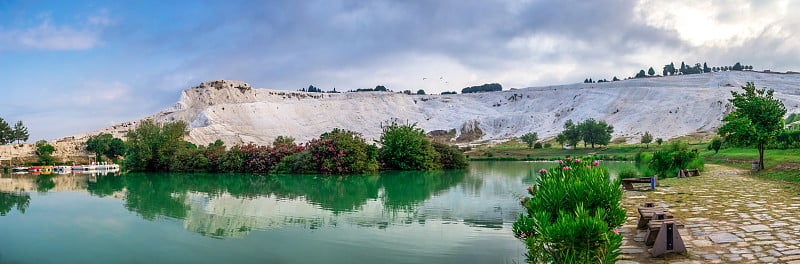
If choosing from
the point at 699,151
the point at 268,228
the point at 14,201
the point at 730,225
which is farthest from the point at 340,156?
the point at 699,151

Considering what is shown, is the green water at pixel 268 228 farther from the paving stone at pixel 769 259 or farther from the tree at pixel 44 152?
the tree at pixel 44 152

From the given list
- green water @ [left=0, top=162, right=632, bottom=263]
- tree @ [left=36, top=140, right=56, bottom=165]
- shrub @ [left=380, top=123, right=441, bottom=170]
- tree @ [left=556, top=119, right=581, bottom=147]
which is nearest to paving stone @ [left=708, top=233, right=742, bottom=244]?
green water @ [left=0, top=162, right=632, bottom=263]

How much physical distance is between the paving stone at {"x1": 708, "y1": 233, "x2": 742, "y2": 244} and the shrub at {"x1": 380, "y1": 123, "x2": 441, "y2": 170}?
88.2 feet

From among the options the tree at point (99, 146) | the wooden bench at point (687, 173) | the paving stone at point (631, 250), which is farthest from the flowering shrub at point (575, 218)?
the tree at point (99, 146)

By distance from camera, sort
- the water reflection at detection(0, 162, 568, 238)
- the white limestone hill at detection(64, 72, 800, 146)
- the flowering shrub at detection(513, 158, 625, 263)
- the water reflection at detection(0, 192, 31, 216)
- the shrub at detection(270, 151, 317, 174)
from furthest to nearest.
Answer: the white limestone hill at detection(64, 72, 800, 146) → the shrub at detection(270, 151, 317, 174) → the water reflection at detection(0, 192, 31, 216) → the water reflection at detection(0, 162, 568, 238) → the flowering shrub at detection(513, 158, 625, 263)

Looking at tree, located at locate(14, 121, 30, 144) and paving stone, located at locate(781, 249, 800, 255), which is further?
tree, located at locate(14, 121, 30, 144)

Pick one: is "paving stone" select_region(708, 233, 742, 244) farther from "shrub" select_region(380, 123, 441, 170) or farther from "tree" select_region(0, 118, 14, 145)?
"tree" select_region(0, 118, 14, 145)

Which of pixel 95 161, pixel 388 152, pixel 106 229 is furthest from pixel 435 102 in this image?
pixel 106 229

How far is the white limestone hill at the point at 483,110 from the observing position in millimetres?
75125

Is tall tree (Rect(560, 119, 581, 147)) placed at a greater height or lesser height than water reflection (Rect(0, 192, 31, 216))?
greater

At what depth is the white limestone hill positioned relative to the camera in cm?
7512

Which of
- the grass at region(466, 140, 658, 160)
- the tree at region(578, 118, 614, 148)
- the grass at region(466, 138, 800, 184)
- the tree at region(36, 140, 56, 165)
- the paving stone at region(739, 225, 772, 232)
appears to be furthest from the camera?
the tree at region(578, 118, 614, 148)

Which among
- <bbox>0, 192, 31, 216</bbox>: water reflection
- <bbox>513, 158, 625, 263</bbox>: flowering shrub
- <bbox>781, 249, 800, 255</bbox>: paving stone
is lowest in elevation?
<bbox>0, 192, 31, 216</bbox>: water reflection

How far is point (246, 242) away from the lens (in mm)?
9680
